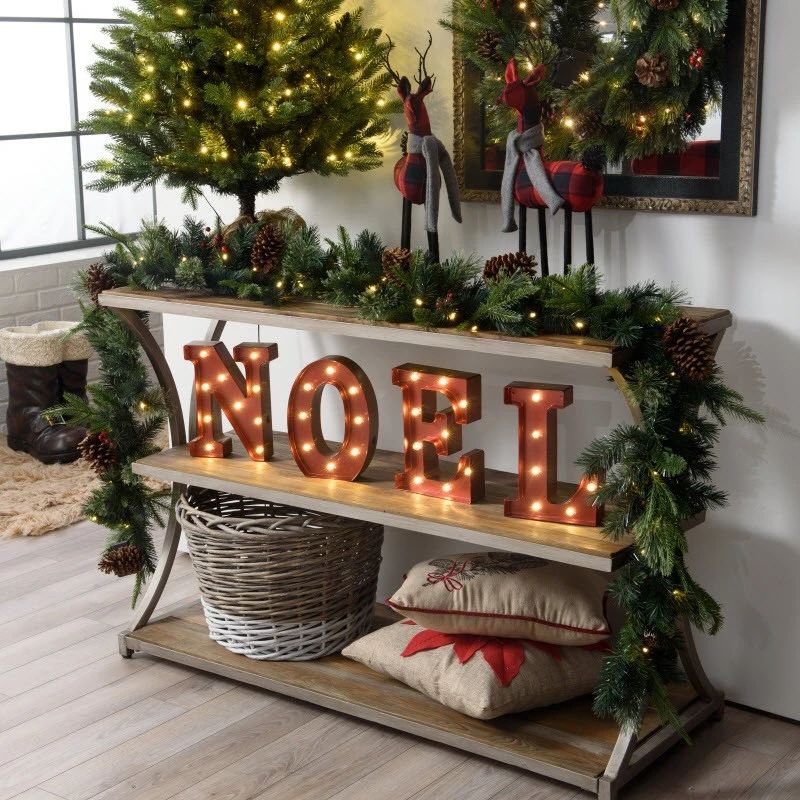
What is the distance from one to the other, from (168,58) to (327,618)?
3.95 ft

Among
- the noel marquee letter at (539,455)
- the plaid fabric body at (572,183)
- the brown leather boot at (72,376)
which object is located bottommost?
the brown leather boot at (72,376)

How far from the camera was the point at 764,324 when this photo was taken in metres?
2.27

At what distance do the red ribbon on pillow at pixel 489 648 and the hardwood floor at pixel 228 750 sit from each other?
17 cm

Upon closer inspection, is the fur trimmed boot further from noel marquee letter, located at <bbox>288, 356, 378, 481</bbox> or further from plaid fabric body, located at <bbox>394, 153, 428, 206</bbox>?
plaid fabric body, located at <bbox>394, 153, 428, 206</bbox>

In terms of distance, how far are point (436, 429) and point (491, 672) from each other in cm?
47

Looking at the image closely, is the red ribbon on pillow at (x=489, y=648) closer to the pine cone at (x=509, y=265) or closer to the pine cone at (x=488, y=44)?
the pine cone at (x=509, y=265)

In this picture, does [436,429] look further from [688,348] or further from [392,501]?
[688,348]

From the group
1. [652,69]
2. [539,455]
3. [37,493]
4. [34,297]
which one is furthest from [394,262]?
[34,297]

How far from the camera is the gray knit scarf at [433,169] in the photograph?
230 centimetres

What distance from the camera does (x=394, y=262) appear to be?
2.23 meters

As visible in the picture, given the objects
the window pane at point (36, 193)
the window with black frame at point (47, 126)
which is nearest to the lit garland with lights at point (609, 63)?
the window with black frame at point (47, 126)

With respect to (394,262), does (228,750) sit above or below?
below

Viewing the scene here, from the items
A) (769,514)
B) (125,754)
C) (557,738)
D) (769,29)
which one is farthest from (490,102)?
(125,754)

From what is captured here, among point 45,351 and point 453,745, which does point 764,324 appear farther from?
point 45,351
